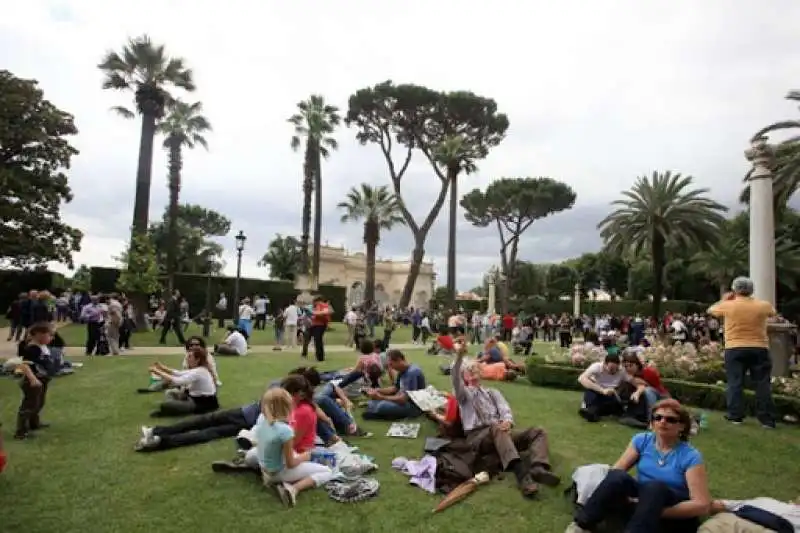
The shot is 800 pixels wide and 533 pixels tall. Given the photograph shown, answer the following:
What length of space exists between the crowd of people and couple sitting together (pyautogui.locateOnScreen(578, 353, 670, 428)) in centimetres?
1

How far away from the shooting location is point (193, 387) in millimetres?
6801

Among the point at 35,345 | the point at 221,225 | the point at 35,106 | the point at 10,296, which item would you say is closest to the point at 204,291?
the point at 10,296

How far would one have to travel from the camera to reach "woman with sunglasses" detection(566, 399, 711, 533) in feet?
11.3

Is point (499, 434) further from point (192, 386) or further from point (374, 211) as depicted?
point (374, 211)

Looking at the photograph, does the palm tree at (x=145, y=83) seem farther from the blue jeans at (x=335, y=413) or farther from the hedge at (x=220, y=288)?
the blue jeans at (x=335, y=413)

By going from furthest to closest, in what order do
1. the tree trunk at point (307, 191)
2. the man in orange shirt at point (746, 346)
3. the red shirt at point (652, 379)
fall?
1. the tree trunk at point (307, 191)
2. the red shirt at point (652, 379)
3. the man in orange shirt at point (746, 346)

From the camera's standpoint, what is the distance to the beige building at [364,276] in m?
59.3

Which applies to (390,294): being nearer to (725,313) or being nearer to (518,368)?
(518,368)

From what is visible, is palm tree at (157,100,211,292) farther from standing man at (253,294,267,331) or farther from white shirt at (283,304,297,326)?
white shirt at (283,304,297,326)

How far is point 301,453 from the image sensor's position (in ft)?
15.8

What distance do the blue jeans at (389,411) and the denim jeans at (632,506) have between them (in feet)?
11.1

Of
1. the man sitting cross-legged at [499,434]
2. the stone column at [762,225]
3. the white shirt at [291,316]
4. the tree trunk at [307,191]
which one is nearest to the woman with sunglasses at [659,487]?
the man sitting cross-legged at [499,434]

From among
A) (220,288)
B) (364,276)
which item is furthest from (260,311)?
(364,276)

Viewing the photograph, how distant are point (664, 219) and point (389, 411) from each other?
23654mm
